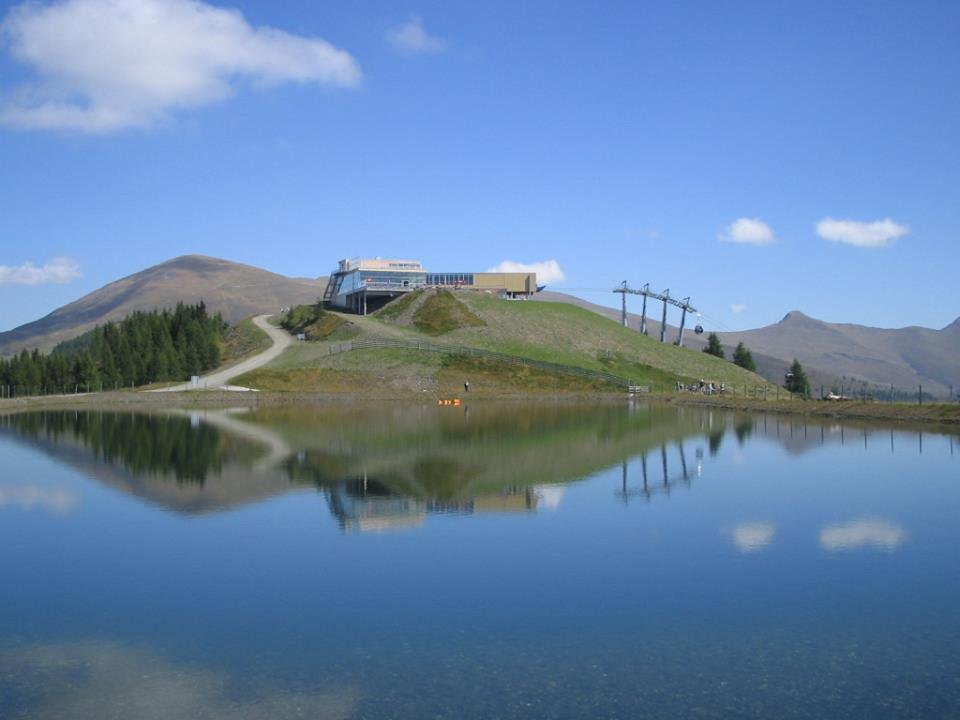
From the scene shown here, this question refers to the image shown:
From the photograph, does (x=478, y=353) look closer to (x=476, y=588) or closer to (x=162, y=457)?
(x=162, y=457)

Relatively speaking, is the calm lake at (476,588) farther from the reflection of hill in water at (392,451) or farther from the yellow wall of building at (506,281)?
the yellow wall of building at (506,281)

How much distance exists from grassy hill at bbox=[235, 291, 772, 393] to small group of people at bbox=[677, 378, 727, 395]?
2065 millimetres

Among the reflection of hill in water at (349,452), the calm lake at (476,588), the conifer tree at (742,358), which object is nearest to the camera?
the calm lake at (476,588)

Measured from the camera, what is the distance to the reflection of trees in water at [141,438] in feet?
139

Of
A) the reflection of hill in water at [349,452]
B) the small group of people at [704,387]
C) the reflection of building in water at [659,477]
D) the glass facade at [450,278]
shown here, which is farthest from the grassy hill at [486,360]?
the reflection of building in water at [659,477]

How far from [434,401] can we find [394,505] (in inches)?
2591

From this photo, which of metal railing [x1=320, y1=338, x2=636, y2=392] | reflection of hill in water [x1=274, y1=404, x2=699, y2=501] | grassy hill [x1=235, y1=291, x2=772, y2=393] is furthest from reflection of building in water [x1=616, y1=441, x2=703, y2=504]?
metal railing [x1=320, y1=338, x2=636, y2=392]

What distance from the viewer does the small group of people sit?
367ft

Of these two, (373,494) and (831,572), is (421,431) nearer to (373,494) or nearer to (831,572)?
(373,494)

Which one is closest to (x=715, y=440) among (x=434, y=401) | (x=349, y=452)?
(x=349, y=452)

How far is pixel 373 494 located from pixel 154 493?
28.1 ft

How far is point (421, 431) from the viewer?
204 ft

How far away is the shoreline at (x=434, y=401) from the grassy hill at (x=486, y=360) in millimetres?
4230

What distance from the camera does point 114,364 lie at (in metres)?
110
